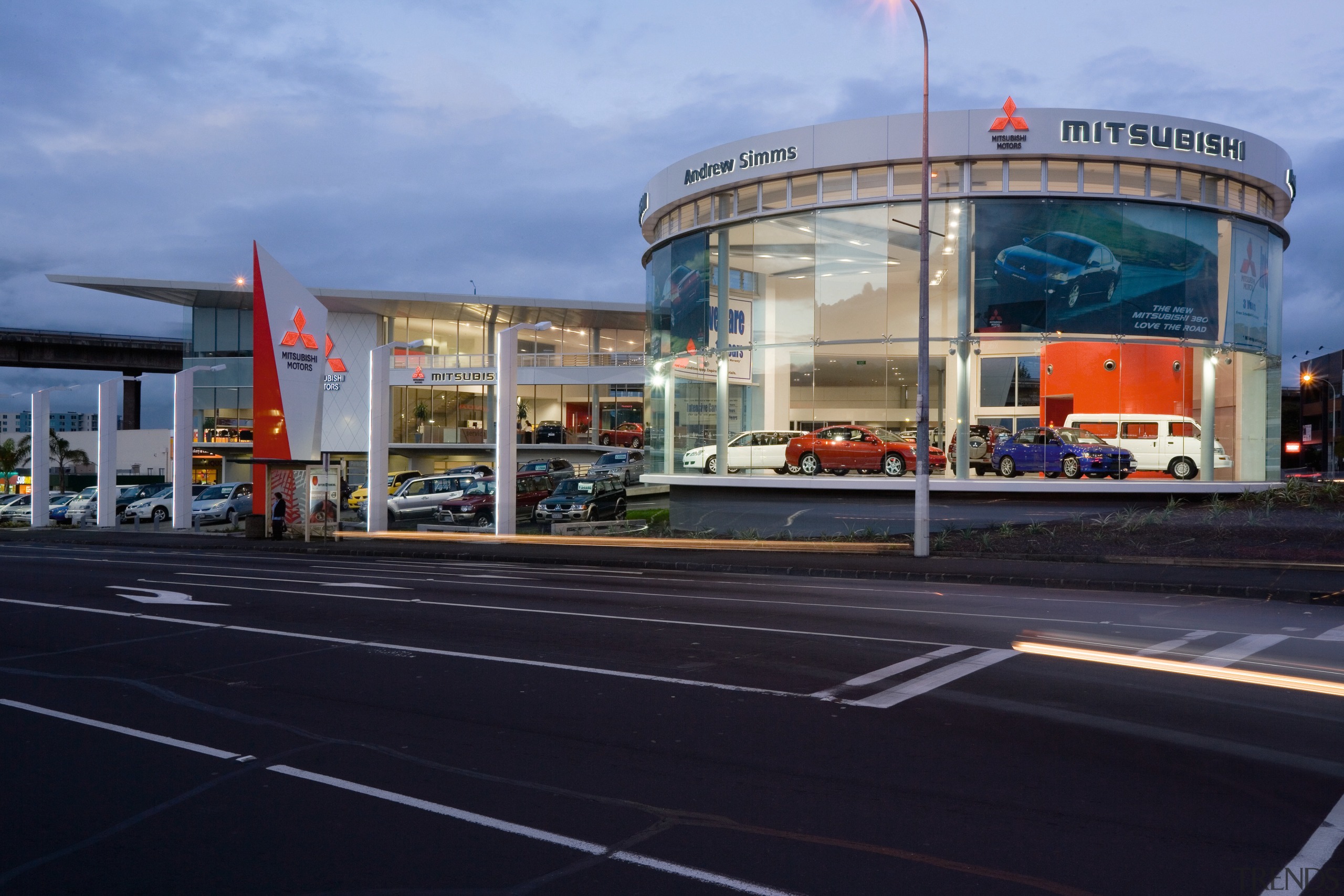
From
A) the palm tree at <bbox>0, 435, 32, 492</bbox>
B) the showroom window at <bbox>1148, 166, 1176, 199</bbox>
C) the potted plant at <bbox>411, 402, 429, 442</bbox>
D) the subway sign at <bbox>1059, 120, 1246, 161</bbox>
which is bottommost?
the palm tree at <bbox>0, 435, 32, 492</bbox>

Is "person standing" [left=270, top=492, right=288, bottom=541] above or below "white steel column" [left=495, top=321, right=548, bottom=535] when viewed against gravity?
below

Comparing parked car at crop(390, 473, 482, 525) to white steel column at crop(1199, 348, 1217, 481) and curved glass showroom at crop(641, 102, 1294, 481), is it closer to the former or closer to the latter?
curved glass showroom at crop(641, 102, 1294, 481)

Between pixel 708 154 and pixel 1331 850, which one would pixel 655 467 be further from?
pixel 1331 850

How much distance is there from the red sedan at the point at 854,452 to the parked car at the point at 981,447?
0.34 metres

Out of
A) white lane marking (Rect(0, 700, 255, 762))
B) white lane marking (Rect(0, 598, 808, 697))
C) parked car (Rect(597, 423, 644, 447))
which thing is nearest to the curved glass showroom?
white lane marking (Rect(0, 598, 808, 697))

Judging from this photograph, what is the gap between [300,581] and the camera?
18234 mm

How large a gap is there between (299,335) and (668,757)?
25865 millimetres

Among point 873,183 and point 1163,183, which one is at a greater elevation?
point 873,183

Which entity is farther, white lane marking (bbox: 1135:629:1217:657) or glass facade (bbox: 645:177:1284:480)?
glass facade (bbox: 645:177:1284:480)

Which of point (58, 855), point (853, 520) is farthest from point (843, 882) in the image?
point (853, 520)

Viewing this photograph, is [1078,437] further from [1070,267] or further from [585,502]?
[585,502]

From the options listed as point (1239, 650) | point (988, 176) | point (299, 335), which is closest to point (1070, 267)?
point (988, 176)

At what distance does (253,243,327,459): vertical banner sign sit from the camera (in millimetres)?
28594

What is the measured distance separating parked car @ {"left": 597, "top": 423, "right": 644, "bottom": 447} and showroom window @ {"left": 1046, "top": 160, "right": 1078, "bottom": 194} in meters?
37.2
